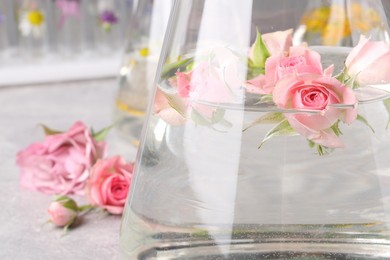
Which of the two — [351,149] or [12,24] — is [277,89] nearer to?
[351,149]

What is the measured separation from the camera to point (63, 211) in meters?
0.57

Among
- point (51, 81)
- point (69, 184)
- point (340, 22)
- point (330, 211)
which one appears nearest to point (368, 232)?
point (330, 211)

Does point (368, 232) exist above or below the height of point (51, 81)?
above

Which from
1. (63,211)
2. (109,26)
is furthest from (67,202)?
(109,26)

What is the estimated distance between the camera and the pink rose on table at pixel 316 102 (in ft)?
1.33

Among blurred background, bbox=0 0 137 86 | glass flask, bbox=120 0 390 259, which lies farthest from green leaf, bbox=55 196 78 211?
blurred background, bbox=0 0 137 86

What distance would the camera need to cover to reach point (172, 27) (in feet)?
1.52

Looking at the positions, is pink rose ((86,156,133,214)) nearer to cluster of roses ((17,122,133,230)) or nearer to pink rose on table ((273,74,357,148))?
cluster of roses ((17,122,133,230))

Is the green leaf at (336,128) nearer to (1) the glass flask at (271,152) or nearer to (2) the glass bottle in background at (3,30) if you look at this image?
(1) the glass flask at (271,152)

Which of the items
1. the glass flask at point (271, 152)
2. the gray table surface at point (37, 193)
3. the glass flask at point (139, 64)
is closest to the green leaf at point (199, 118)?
the glass flask at point (271, 152)

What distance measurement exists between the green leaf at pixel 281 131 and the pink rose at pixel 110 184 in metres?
0.19

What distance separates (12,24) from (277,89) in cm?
79

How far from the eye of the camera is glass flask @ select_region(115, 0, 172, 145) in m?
0.72

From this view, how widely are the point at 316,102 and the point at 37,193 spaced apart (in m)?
0.30
